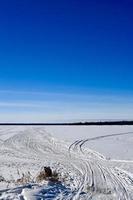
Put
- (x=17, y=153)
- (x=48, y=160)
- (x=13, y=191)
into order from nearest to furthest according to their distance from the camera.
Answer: (x=13, y=191), (x=48, y=160), (x=17, y=153)

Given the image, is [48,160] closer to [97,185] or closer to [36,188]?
[97,185]

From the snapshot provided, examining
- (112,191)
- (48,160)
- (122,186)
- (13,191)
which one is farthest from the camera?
(48,160)

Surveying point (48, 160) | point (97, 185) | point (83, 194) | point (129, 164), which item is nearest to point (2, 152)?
point (48, 160)

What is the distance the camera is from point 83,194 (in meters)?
10.9

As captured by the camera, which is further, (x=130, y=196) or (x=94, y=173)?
(x=94, y=173)

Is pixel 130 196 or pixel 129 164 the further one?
pixel 129 164

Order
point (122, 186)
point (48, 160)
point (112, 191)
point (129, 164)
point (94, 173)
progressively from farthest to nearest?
point (48, 160) → point (129, 164) → point (94, 173) → point (122, 186) → point (112, 191)

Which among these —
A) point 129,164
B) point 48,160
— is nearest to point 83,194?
point 129,164

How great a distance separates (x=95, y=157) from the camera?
70.8 feet

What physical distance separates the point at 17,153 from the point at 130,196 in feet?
47.3

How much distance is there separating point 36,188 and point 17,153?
13500 mm

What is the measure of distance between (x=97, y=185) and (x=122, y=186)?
848mm

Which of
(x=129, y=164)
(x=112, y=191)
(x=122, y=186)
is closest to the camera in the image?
(x=112, y=191)

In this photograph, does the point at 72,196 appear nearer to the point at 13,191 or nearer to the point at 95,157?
the point at 13,191
